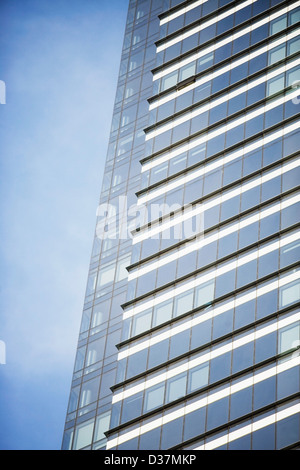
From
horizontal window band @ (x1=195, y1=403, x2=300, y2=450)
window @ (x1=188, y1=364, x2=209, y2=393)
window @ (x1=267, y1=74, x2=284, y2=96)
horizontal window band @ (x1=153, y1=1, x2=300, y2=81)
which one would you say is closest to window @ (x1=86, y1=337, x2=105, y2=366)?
window @ (x1=188, y1=364, x2=209, y2=393)

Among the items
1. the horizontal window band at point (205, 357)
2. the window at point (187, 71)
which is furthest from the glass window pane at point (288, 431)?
the window at point (187, 71)

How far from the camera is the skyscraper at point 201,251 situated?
61.5 meters

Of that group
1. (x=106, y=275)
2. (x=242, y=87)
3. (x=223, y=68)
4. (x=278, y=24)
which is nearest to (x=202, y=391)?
(x=106, y=275)

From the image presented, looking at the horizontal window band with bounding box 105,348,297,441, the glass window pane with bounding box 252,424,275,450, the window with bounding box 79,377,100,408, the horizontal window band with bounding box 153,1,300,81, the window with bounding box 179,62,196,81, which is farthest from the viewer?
the window with bounding box 179,62,196,81

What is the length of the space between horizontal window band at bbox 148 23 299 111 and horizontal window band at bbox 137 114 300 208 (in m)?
8.21

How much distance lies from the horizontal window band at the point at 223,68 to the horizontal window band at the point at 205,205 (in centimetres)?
1222

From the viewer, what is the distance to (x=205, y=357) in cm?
6419

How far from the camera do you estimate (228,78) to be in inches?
3255

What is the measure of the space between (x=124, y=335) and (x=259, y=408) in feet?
47.4

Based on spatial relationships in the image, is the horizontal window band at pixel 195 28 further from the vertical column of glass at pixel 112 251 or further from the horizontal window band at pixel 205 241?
the horizontal window band at pixel 205 241

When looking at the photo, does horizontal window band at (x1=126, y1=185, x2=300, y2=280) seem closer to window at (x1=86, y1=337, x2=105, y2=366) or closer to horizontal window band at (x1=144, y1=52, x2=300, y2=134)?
window at (x1=86, y1=337, x2=105, y2=366)

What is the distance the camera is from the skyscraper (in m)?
61.5

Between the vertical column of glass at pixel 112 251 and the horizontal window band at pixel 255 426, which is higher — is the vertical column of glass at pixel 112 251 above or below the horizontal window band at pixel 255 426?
above

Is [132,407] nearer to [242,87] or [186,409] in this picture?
[186,409]
